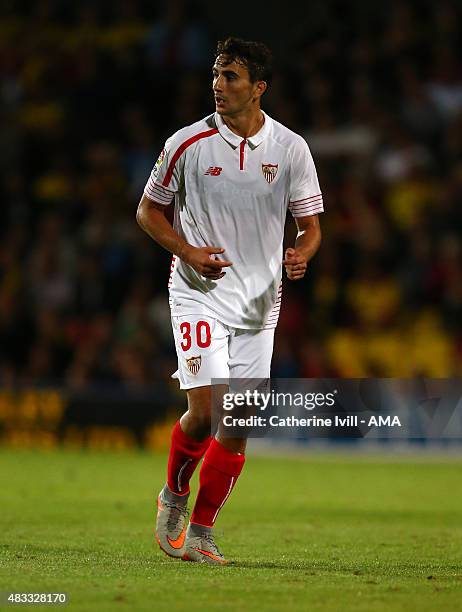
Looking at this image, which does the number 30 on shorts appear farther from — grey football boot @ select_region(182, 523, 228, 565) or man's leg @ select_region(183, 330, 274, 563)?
grey football boot @ select_region(182, 523, 228, 565)

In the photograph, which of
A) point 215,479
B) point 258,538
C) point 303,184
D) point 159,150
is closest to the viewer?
point 215,479

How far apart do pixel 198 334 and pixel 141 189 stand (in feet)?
35.2

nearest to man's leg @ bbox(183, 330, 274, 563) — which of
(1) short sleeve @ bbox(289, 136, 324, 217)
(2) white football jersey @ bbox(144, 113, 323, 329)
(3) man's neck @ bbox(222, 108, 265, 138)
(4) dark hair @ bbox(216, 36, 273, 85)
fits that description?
(2) white football jersey @ bbox(144, 113, 323, 329)

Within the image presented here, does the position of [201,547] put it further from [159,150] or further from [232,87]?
[159,150]

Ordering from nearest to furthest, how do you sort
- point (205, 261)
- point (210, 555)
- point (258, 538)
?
point (205, 261)
point (210, 555)
point (258, 538)

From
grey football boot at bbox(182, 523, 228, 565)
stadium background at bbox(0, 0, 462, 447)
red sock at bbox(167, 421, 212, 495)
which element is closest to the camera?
grey football boot at bbox(182, 523, 228, 565)

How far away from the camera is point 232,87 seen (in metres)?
→ 6.53

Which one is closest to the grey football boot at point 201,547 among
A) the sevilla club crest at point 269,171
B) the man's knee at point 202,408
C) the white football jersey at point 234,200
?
the man's knee at point 202,408

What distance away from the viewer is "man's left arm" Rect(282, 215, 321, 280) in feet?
20.8

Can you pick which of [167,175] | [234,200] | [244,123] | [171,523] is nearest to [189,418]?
[171,523]

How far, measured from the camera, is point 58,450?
15.1m

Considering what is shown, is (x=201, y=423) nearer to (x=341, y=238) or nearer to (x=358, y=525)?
(x=358, y=525)

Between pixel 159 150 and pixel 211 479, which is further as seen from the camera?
pixel 159 150

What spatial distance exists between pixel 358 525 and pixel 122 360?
286 inches
